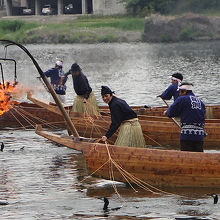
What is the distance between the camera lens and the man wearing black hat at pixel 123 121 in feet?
57.0

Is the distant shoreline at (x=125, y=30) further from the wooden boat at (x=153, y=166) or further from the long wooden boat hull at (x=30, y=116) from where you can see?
the wooden boat at (x=153, y=166)

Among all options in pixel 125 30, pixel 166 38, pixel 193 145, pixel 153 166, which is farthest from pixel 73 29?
pixel 153 166

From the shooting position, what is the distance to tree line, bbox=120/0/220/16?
114 metres

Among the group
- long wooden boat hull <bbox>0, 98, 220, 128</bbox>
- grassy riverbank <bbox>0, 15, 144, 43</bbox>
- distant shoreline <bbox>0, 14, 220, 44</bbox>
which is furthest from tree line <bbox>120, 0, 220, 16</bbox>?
long wooden boat hull <bbox>0, 98, 220, 128</bbox>

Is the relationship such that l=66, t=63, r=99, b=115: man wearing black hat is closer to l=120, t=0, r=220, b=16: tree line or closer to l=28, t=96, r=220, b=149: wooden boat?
l=28, t=96, r=220, b=149: wooden boat

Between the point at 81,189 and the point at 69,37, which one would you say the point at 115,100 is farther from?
the point at 69,37

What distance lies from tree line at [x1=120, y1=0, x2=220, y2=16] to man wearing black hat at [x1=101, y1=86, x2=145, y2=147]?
317ft

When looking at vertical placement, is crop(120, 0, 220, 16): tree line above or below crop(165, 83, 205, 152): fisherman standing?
below

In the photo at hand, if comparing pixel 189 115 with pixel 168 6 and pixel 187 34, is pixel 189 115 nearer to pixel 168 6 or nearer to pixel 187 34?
pixel 187 34

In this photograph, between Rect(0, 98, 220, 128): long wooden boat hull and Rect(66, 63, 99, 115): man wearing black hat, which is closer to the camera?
Rect(66, 63, 99, 115): man wearing black hat

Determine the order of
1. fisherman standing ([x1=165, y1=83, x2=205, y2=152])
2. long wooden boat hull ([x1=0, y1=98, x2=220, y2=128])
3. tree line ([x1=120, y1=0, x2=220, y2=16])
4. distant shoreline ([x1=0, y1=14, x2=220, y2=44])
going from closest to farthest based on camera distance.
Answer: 1. fisherman standing ([x1=165, y1=83, x2=205, y2=152])
2. long wooden boat hull ([x1=0, y1=98, x2=220, y2=128])
3. distant shoreline ([x1=0, y1=14, x2=220, y2=44])
4. tree line ([x1=120, y1=0, x2=220, y2=16])

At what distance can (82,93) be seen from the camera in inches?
995

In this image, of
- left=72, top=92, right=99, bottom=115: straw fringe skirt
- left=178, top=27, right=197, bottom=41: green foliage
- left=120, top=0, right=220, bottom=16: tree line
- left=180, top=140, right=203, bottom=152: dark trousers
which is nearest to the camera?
left=180, top=140, right=203, bottom=152: dark trousers

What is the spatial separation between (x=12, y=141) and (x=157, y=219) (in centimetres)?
1172
